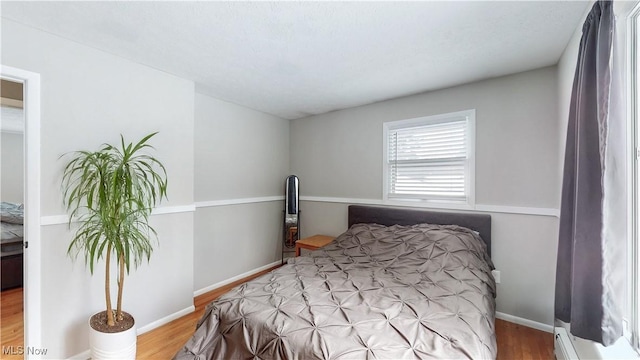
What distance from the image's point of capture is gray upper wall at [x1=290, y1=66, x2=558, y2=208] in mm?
2324

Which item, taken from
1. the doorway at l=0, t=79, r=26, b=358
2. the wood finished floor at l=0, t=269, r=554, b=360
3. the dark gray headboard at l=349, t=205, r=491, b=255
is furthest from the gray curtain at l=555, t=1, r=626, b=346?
the doorway at l=0, t=79, r=26, b=358

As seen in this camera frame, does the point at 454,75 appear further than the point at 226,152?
No

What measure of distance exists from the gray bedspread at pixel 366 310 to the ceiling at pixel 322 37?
1.58 metres

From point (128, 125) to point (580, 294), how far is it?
318cm

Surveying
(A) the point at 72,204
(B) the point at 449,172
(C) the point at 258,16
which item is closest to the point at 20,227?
(A) the point at 72,204

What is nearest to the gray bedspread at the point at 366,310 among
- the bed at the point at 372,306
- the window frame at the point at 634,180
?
the bed at the point at 372,306

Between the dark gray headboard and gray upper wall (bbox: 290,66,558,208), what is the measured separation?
0.19m

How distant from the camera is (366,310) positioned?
5.00ft

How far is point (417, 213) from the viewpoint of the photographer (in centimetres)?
291

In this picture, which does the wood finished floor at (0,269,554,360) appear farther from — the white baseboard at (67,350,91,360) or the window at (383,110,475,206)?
the window at (383,110,475,206)

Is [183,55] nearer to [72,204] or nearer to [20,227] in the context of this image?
[72,204]

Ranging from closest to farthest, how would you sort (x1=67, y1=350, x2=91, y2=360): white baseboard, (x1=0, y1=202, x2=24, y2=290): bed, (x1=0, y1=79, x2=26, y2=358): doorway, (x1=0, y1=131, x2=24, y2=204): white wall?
(x1=67, y1=350, x2=91, y2=360): white baseboard
(x1=0, y1=79, x2=26, y2=358): doorway
(x1=0, y1=202, x2=24, y2=290): bed
(x1=0, y1=131, x2=24, y2=204): white wall

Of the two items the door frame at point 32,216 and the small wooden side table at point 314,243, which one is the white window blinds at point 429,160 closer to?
the small wooden side table at point 314,243

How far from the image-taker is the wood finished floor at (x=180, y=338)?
6.67 feet
